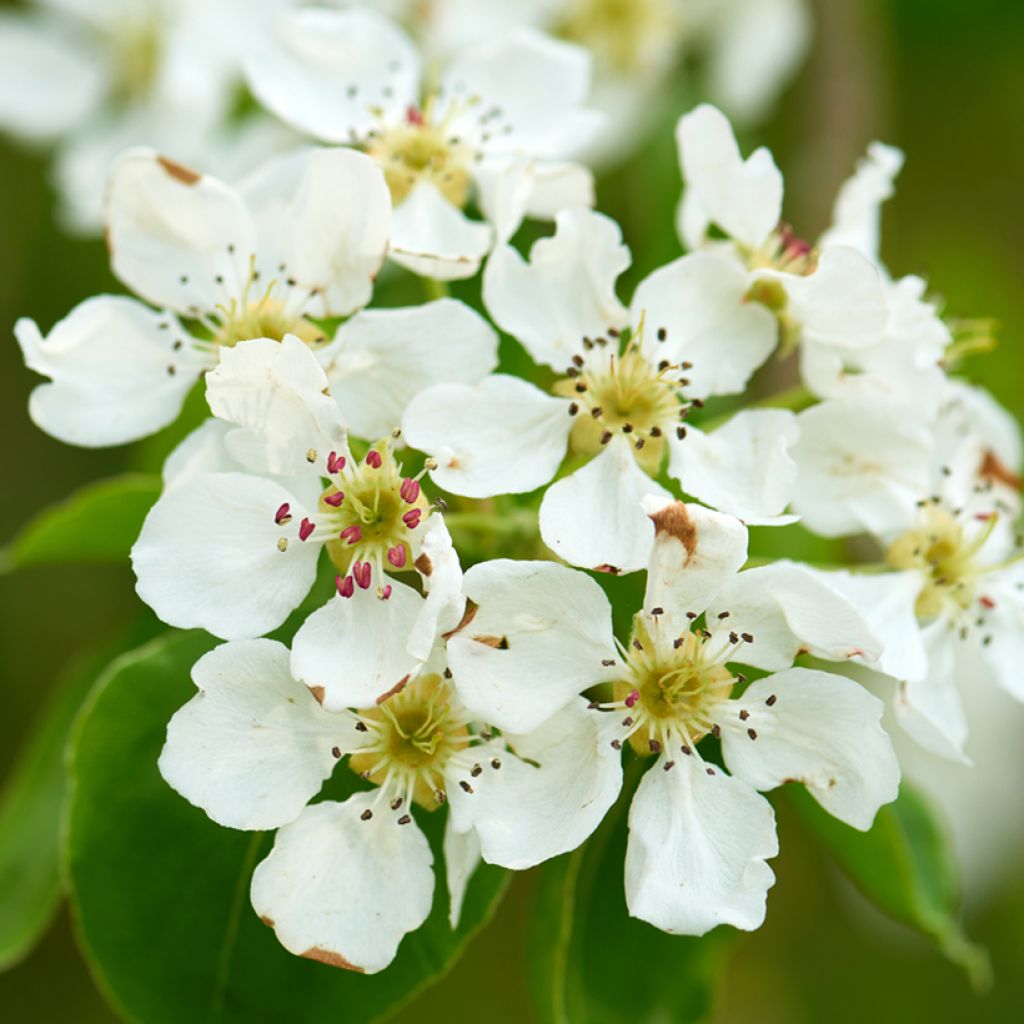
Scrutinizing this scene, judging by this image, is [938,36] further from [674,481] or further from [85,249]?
[674,481]

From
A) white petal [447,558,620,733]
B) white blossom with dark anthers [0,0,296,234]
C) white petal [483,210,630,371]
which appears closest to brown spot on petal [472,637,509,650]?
white petal [447,558,620,733]

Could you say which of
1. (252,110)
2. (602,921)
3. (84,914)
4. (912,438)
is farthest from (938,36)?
(84,914)

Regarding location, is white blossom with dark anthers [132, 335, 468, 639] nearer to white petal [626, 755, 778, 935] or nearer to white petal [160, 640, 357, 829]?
white petal [160, 640, 357, 829]

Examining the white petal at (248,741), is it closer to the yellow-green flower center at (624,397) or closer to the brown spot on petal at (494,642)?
the brown spot on petal at (494,642)

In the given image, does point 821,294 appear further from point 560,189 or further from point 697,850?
point 697,850

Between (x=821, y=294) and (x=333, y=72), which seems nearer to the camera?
(x=821, y=294)

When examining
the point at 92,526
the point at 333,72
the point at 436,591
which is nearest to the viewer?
the point at 436,591

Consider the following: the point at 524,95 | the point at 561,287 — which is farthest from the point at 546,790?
the point at 524,95
